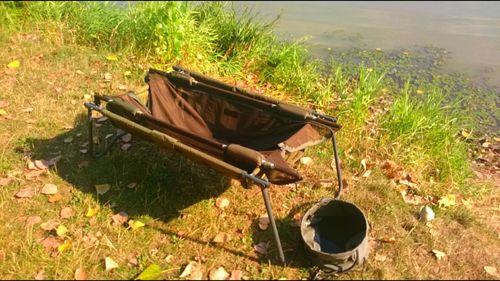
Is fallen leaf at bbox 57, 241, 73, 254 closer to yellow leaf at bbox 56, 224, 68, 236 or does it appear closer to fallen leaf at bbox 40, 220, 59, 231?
yellow leaf at bbox 56, 224, 68, 236

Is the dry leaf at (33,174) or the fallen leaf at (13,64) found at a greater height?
the fallen leaf at (13,64)

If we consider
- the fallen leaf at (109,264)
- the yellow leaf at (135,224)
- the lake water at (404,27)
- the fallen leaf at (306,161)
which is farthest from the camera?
the lake water at (404,27)

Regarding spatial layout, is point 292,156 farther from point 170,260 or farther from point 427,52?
point 427,52

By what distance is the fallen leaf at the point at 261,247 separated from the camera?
11.7 feet

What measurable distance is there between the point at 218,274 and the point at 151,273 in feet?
1.57

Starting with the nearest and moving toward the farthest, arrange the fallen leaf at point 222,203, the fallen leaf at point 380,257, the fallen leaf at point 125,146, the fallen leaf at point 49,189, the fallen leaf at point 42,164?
the fallen leaf at point 380,257 → the fallen leaf at point 222,203 → the fallen leaf at point 49,189 → the fallen leaf at point 42,164 → the fallen leaf at point 125,146

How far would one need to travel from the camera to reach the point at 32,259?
11.2ft

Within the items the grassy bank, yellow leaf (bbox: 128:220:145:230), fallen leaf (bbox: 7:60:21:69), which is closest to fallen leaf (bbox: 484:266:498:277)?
the grassy bank

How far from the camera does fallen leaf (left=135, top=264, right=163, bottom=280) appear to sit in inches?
129

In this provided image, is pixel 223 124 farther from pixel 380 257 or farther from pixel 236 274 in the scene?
pixel 380 257

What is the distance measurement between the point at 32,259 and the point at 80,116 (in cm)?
218

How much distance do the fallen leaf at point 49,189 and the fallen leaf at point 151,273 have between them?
136 cm

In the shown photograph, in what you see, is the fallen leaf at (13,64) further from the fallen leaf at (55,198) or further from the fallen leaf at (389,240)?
the fallen leaf at (389,240)

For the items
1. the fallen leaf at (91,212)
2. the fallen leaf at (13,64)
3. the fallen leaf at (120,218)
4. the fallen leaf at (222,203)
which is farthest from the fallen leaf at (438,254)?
the fallen leaf at (13,64)
